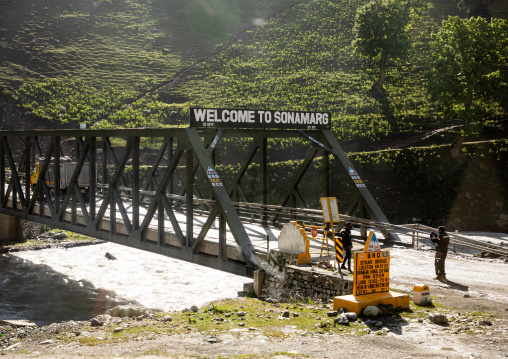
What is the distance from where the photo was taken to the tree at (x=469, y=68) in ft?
126

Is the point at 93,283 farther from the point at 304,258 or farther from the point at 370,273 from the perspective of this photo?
the point at 370,273

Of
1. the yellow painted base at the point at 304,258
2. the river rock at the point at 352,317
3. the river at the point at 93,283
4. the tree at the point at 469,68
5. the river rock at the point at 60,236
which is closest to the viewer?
the river rock at the point at 352,317

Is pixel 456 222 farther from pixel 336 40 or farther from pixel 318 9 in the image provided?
pixel 318 9

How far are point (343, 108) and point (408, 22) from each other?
11.3m

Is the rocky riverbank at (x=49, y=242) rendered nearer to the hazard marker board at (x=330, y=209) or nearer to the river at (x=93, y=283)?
the river at (x=93, y=283)

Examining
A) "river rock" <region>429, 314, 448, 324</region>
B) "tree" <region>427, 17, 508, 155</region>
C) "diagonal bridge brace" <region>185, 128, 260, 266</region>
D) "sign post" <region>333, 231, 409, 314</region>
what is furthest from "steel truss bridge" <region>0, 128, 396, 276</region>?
"tree" <region>427, 17, 508, 155</region>

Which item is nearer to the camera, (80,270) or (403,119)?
(80,270)

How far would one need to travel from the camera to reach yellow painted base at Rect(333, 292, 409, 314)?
43.3 ft

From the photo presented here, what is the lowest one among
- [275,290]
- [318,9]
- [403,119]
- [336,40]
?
[275,290]

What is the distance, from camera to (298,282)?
16.1 metres

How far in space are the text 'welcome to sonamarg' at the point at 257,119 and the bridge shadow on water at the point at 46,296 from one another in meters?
9.06

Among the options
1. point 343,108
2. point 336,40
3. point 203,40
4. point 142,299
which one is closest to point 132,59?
point 203,40

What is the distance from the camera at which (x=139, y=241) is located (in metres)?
20.9

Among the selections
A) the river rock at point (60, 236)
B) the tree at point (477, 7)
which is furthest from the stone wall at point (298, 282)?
the tree at point (477, 7)
